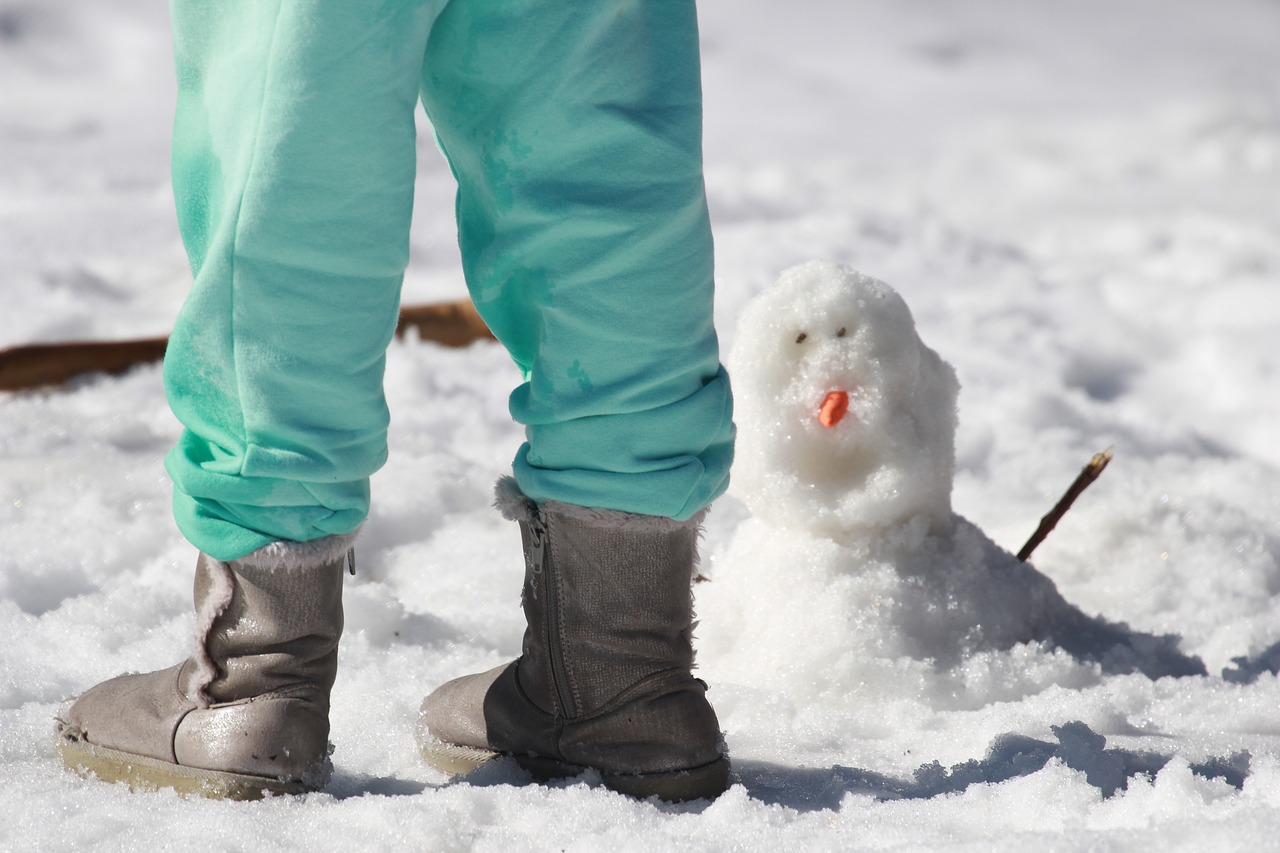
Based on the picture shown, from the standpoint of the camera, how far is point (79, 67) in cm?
483

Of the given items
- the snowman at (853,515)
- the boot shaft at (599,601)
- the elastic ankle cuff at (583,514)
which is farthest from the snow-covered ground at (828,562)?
the elastic ankle cuff at (583,514)

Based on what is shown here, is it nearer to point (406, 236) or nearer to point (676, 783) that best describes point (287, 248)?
point (406, 236)

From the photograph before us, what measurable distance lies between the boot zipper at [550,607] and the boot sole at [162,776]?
234 millimetres

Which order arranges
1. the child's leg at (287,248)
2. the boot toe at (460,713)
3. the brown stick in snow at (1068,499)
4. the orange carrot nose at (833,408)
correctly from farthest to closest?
the brown stick in snow at (1068,499) → the orange carrot nose at (833,408) → the boot toe at (460,713) → the child's leg at (287,248)

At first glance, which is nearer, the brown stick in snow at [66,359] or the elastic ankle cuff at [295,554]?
the elastic ankle cuff at [295,554]

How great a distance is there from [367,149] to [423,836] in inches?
20.9

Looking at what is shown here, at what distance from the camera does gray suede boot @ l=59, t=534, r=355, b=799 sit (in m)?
1.07

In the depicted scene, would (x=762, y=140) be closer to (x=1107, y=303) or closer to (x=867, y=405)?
(x=1107, y=303)

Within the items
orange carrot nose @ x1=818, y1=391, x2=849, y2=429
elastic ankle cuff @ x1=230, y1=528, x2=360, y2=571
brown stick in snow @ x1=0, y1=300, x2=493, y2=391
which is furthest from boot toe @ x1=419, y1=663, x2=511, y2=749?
brown stick in snow @ x1=0, y1=300, x2=493, y2=391

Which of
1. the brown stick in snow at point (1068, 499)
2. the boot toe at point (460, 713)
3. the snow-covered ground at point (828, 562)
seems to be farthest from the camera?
the brown stick in snow at point (1068, 499)

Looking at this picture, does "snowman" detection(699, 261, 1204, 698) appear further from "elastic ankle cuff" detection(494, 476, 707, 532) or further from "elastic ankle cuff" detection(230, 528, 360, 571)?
"elastic ankle cuff" detection(230, 528, 360, 571)

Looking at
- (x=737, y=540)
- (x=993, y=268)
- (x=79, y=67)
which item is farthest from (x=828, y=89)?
(x=737, y=540)

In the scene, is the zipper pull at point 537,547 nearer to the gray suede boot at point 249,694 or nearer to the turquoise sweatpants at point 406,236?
the turquoise sweatpants at point 406,236

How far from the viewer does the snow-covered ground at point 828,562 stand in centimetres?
104
